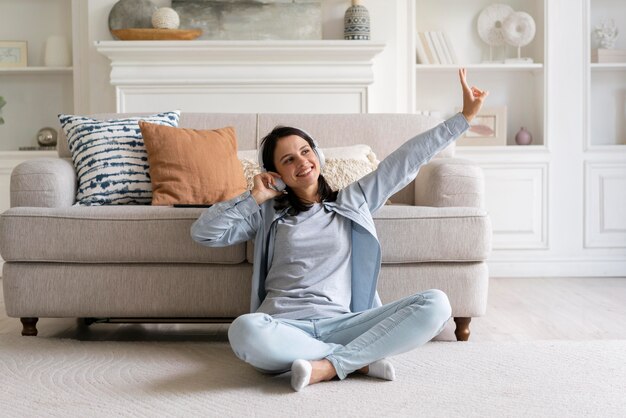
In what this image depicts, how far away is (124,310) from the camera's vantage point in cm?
266

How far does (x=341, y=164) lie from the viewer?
296cm

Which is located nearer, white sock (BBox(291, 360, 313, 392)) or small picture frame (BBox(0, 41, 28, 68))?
white sock (BBox(291, 360, 313, 392))

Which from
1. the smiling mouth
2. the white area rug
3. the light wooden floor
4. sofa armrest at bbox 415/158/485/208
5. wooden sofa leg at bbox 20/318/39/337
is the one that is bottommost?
the light wooden floor

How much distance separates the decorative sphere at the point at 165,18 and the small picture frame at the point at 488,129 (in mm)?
1670

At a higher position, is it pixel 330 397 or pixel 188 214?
pixel 188 214

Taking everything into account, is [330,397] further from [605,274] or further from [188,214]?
[605,274]

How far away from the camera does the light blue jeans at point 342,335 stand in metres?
2.03

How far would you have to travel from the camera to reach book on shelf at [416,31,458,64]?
181 inches

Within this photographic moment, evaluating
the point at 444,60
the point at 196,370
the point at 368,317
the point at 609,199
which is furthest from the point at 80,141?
the point at 609,199

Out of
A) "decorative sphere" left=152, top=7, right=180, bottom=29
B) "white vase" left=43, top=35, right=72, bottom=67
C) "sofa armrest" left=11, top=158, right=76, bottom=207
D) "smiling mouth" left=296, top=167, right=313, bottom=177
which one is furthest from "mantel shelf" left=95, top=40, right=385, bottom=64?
"smiling mouth" left=296, top=167, right=313, bottom=177

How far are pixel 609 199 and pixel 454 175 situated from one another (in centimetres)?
207

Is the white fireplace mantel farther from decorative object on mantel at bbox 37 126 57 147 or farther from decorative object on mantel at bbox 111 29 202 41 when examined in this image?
decorative object on mantel at bbox 37 126 57 147

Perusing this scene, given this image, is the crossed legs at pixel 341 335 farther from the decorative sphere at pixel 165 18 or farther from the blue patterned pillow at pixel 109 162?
the decorative sphere at pixel 165 18

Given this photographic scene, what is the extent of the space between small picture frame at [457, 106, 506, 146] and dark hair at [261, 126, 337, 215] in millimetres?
2381
